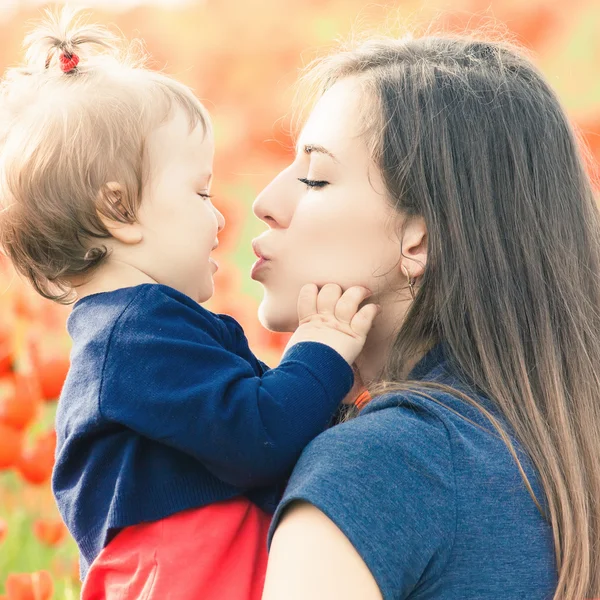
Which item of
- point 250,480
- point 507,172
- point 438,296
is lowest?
point 250,480

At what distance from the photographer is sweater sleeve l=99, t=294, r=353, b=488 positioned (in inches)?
69.4

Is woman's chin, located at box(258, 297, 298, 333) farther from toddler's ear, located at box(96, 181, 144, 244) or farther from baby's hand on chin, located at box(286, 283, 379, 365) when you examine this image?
toddler's ear, located at box(96, 181, 144, 244)

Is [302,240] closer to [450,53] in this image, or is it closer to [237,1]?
[450,53]

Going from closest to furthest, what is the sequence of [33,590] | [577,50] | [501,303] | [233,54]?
[501,303] < [33,590] < [577,50] < [233,54]

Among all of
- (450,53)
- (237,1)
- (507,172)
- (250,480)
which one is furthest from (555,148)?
(237,1)

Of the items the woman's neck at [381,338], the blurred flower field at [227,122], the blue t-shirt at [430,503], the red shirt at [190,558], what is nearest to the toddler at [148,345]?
the red shirt at [190,558]

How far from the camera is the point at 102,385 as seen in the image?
1.78m

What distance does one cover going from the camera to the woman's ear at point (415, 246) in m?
2.00

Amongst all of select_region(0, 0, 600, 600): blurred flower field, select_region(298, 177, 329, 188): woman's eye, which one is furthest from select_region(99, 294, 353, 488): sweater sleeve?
select_region(0, 0, 600, 600): blurred flower field

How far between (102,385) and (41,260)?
40 centimetres

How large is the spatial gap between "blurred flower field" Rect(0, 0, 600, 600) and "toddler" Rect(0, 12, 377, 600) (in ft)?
1.60

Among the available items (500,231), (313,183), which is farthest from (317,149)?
(500,231)

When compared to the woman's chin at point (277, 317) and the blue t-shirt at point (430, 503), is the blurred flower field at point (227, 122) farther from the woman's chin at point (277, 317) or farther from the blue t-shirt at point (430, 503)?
the blue t-shirt at point (430, 503)

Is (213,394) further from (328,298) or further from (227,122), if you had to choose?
(227,122)
